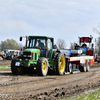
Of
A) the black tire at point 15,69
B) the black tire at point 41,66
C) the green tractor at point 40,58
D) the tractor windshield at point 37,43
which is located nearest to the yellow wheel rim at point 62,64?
the green tractor at point 40,58

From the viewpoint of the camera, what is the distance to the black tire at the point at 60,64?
14.5 m

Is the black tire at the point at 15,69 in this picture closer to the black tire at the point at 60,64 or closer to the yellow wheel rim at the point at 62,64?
the black tire at the point at 60,64

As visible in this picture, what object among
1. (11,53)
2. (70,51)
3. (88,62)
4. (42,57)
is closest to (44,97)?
(42,57)

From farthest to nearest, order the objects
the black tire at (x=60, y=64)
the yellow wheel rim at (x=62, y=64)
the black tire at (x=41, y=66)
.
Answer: the yellow wheel rim at (x=62, y=64), the black tire at (x=60, y=64), the black tire at (x=41, y=66)

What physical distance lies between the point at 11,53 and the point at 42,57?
3486cm

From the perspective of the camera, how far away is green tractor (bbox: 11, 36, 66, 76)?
13.5 m

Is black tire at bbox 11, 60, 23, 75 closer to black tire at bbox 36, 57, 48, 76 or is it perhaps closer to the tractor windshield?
the tractor windshield

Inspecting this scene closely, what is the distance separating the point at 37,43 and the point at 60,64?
214 centimetres

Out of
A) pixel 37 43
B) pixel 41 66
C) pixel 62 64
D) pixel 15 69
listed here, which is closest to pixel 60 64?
pixel 62 64

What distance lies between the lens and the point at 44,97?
23.0ft

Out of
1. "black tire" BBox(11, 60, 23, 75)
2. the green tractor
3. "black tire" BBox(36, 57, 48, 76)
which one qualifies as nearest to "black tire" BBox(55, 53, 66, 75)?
the green tractor

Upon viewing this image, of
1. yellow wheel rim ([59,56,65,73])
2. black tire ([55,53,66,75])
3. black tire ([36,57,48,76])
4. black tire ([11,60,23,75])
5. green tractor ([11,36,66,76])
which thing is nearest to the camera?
black tire ([36,57,48,76])

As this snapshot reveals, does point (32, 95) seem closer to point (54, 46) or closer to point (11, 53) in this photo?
point (54, 46)

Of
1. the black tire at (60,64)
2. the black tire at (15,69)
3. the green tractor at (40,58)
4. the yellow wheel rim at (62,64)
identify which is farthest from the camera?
the yellow wheel rim at (62,64)
